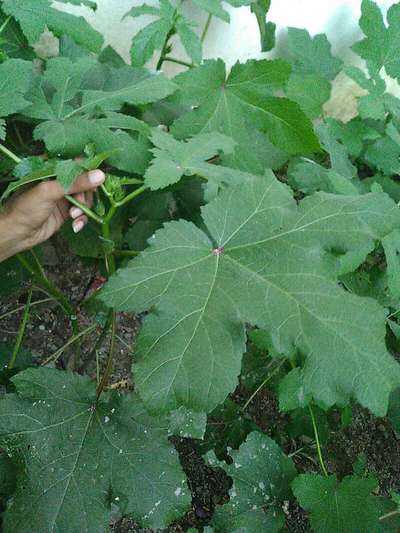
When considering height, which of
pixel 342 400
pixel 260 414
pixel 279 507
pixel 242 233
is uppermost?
pixel 242 233

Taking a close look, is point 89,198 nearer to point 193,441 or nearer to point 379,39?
point 193,441

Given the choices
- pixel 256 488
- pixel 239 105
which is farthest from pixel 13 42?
pixel 256 488

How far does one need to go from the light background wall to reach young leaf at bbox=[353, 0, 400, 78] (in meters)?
0.28

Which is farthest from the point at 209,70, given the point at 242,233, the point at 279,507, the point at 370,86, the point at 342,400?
the point at 279,507

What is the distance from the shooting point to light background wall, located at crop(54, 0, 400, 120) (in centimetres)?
172

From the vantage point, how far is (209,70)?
1372mm

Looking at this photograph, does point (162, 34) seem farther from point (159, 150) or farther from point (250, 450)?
point (250, 450)

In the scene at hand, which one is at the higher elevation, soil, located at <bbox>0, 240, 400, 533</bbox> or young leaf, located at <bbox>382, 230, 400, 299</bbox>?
young leaf, located at <bbox>382, 230, 400, 299</bbox>

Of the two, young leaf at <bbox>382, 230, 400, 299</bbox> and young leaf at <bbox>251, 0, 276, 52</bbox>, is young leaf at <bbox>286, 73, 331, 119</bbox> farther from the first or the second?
young leaf at <bbox>382, 230, 400, 299</bbox>

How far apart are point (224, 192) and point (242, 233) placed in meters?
0.09

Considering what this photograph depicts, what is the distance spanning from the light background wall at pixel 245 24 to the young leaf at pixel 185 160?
30.6 inches

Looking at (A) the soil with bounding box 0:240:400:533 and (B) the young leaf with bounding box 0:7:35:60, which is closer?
A: (B) the young leaf with bounding box 0:7:35:60

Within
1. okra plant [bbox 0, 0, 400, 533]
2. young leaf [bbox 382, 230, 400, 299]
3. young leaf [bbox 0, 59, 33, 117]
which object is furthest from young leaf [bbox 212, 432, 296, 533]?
young leaf [bbox 0, 59, 33, 117]

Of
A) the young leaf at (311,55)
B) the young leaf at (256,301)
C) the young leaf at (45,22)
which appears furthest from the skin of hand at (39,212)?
the young leaf at (311,55)
